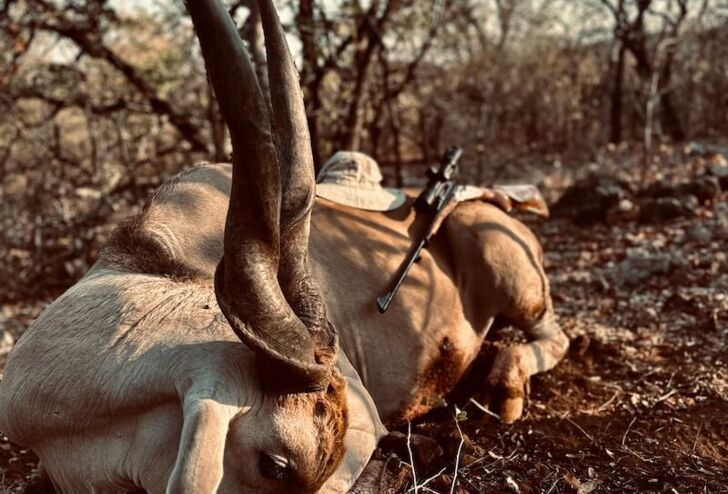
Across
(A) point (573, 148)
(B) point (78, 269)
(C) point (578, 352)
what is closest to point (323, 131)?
(B) point (78, 269)

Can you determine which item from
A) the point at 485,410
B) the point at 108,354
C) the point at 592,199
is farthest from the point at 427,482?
the point at 592,199

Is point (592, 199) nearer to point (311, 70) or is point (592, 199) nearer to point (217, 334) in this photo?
point (311, 70)

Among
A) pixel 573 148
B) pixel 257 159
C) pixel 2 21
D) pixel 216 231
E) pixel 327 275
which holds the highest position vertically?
pixel 2 21

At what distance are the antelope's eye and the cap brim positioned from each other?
1.93 meters

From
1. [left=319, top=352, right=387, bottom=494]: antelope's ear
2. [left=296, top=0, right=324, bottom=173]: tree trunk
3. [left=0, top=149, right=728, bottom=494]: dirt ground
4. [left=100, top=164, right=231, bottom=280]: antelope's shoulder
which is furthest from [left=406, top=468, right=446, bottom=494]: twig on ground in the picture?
[left=296, top=0, right=324, bottom=173]: tree trunk

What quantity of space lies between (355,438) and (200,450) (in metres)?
0.80

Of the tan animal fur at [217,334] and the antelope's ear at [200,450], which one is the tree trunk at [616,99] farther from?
the antelope's ear at [200,450]

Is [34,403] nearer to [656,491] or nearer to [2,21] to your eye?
[656,491]

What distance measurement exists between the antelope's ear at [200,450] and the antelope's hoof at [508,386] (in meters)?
2.10

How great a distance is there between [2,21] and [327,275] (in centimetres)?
845

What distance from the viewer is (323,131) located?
10523 millimetres

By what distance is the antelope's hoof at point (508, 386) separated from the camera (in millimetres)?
3928

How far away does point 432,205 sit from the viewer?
14.3ft

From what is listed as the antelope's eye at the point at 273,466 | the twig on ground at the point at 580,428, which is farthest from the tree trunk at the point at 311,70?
the antelope's eye at the point at 273,466
